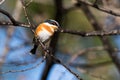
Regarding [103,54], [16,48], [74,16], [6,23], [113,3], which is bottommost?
[103,54]

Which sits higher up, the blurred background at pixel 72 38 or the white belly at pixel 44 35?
the white belly at pixel 44 35

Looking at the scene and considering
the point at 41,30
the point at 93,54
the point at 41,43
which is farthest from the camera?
the point at 93,54

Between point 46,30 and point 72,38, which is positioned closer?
point 46,30

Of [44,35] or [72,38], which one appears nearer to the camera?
[44,35]

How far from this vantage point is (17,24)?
154 inches

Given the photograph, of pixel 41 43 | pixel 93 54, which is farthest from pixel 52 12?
pixel 41 43

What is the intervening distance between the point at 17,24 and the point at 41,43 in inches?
22.3

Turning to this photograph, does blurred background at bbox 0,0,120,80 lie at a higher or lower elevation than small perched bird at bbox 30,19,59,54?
lower

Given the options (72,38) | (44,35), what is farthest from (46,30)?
(72,38)

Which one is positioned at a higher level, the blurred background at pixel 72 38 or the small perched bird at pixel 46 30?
the small perched bird at pixel 46 30

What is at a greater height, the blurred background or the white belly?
the white belly

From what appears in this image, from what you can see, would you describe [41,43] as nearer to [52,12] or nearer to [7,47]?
[7,47]

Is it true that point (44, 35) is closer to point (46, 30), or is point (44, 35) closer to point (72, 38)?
point (46, 30)

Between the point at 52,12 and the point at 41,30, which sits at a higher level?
the point at 41,30
